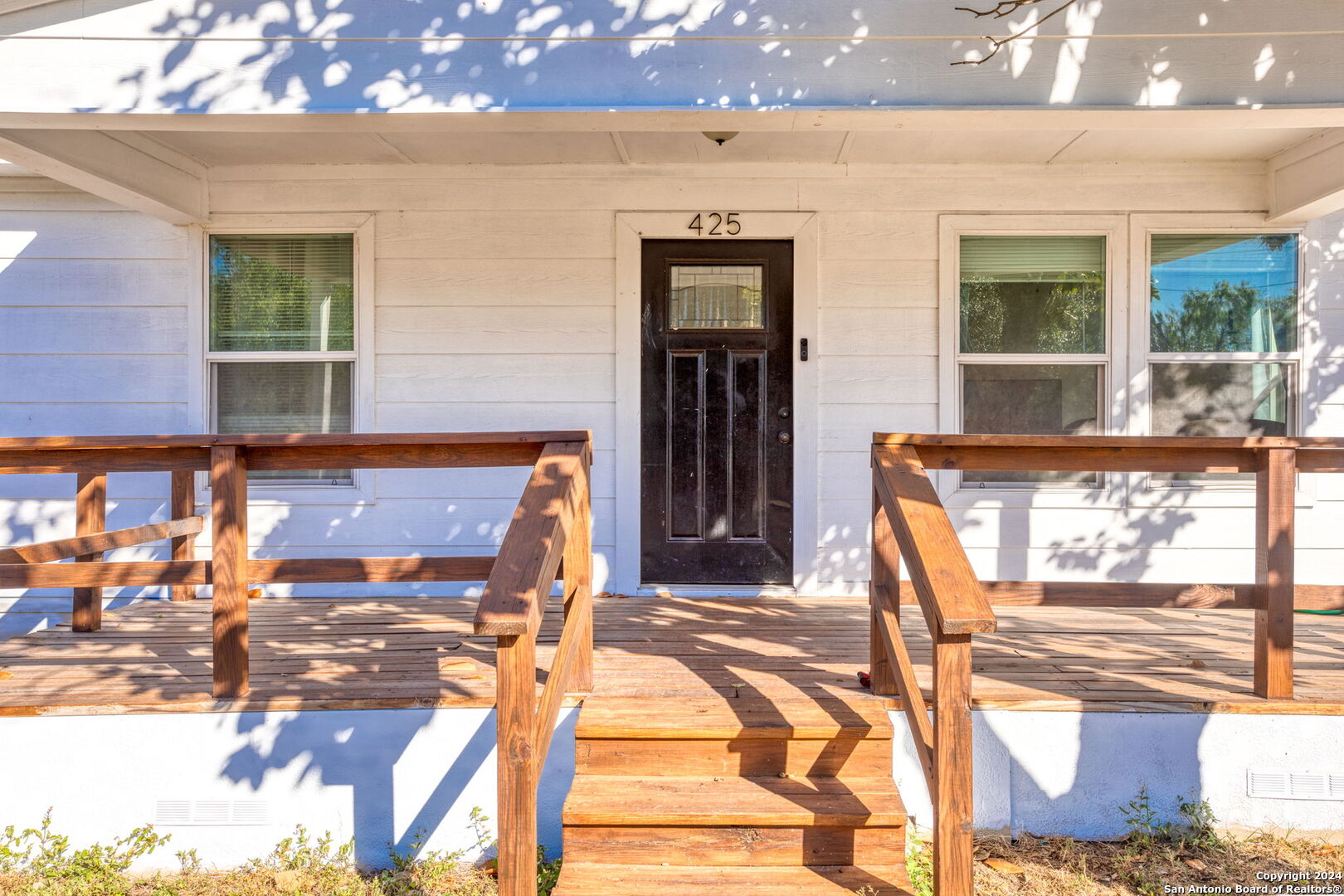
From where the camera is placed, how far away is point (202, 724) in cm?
272

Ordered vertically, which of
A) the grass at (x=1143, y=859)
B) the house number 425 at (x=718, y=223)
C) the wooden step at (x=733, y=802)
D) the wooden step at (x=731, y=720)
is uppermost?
the house number 425 at (x=718, y=223)

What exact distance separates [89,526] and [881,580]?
339 cm

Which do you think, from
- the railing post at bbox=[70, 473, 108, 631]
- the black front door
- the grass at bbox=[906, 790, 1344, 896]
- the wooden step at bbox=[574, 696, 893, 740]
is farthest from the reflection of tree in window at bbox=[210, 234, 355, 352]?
the grass at bbox=[906, 790, 1344, 896]

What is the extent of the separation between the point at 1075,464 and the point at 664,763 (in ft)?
5.30

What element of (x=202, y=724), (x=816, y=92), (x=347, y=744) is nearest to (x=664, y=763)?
(x=347, y=744)

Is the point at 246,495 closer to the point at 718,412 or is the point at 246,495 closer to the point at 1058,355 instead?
the point at 718,412

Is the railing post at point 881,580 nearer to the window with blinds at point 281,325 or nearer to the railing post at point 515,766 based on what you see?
the railing post at point 515,766

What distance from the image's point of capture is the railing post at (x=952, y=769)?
2100 millimetres

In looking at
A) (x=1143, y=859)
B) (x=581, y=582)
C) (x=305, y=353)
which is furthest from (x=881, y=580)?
(x=305, y=353)

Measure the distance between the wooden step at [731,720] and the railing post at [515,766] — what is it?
0.53 metres

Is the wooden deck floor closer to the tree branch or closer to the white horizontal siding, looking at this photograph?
the white horizontal siding

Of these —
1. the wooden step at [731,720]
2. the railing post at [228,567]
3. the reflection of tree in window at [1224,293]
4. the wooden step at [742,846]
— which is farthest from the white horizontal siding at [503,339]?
the wooden step at [742,846]

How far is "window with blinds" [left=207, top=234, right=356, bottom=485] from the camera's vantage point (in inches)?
176

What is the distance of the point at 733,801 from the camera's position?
96.8 inches
